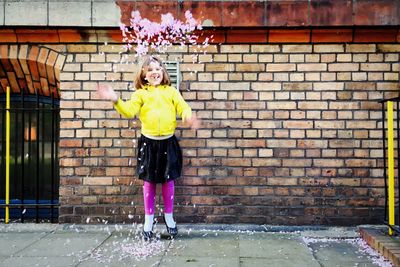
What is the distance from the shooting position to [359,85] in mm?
4551

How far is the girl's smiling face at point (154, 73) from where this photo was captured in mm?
4031

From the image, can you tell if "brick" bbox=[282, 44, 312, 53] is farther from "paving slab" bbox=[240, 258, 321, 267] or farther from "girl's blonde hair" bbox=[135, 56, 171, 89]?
"paving slab" bbox=[240, 258, 321, 267]

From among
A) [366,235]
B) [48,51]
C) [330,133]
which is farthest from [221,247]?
[48,51]

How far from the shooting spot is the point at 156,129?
13.0ft

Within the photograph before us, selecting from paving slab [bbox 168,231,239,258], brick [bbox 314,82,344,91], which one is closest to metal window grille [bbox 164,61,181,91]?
brick [bbox 314,82,344,91]

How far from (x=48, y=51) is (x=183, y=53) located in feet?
4.71

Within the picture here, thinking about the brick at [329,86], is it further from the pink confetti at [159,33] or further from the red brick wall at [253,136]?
the pink confetti at [159,33]

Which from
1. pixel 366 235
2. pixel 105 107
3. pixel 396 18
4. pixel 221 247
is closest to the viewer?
pixel 221 247

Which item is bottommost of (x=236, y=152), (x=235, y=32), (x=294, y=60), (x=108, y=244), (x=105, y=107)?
(x=108, y=244)

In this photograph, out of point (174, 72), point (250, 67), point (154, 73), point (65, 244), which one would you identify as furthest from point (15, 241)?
point (250, 67)

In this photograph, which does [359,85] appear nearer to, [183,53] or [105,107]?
[183,53]

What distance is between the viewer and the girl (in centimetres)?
397

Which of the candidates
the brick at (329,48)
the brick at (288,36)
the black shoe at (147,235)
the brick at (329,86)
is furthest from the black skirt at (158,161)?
the brick at (329,48)

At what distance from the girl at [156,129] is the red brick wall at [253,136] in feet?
1.90
